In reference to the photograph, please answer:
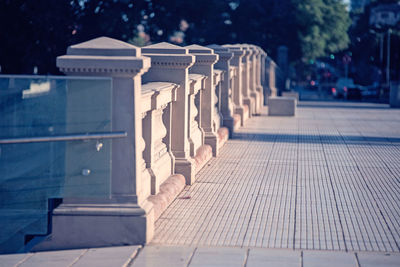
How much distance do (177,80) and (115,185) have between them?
3182mm

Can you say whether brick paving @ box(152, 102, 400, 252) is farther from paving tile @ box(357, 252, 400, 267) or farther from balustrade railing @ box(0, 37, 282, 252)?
balustrade railing @ box(0, 37, 282, 252)

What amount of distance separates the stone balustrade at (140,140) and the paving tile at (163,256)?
263 mm

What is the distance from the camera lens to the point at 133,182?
23.0ft

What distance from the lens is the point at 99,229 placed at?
22.6 ft

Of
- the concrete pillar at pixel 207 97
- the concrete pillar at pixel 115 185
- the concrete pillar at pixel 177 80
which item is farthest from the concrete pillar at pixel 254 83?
the concrete pillar at pixel 115 185

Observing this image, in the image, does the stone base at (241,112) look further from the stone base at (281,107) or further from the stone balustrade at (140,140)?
the stone balustrade at (140,140)

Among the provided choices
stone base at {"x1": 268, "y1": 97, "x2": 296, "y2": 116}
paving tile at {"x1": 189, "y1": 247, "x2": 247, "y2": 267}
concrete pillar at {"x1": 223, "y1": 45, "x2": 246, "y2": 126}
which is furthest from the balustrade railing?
stone base at {"x1": 268, "y1": 97, "x2": 296, "y2": 116}

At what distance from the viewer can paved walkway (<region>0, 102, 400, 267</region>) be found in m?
6.49

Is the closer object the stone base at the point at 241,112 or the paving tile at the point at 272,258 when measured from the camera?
the paving tile at the point at 272,258

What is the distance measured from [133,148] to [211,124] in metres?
5.95

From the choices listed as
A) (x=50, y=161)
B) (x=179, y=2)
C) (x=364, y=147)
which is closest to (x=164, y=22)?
(x=179, y=2)

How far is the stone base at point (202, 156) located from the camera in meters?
11.1

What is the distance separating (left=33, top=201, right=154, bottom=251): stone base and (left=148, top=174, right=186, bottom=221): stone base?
0.86 m

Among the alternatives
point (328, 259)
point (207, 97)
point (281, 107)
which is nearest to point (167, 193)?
point (328, 259)
